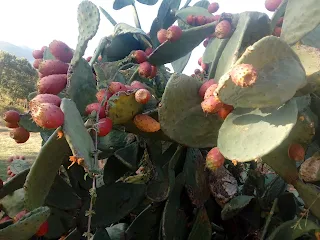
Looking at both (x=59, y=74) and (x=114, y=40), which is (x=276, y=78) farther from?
(x=114, y=40)

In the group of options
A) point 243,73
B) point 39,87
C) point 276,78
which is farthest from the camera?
point 39,87

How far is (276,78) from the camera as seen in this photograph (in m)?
0.79

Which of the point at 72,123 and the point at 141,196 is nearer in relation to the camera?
the point at 72,123

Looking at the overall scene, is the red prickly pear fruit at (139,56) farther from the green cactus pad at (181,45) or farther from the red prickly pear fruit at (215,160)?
the red prickly pear fruit at (215,160)

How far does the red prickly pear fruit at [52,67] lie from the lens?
3.42 ft

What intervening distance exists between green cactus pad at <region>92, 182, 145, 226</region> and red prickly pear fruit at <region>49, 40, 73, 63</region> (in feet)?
1.40

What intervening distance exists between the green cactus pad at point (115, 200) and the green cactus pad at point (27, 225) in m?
0.28

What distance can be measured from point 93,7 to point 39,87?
9.8 inches

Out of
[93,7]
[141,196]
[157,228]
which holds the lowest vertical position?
[157,228]

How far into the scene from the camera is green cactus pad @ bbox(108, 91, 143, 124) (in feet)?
Result: 3.10

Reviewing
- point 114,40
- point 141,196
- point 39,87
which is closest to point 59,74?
point 39,87

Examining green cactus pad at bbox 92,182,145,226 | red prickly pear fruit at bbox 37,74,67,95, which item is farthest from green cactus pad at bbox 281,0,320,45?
green cactus pad at bbox 92,182,145,226

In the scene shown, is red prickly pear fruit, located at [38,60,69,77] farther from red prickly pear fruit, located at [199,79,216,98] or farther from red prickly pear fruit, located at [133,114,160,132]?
red prickly pear fruit, located at [199,79,216,98]

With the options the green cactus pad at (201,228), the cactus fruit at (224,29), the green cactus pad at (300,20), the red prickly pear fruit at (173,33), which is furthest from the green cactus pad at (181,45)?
the green cactus pad at (201,228)
